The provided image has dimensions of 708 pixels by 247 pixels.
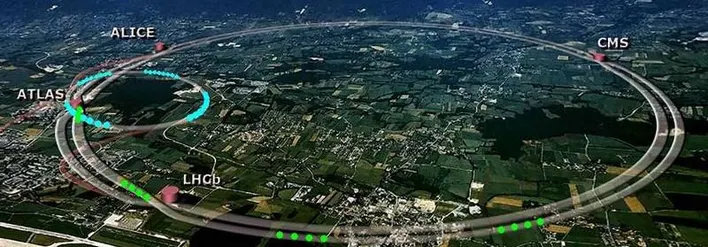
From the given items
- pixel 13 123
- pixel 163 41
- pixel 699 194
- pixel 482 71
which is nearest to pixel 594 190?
pixel 699 194

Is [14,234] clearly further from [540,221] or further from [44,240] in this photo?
[540,221]

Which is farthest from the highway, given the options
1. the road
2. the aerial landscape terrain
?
the road

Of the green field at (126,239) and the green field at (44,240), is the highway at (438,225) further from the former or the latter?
the green field at (44,240)

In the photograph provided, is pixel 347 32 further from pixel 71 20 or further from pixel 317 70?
pixel 71 20

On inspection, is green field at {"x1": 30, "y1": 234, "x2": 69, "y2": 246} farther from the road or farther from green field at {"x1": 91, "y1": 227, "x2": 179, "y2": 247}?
green field at {"x1": 91, "y1": 227, "x2": 179, "y2": 247}
